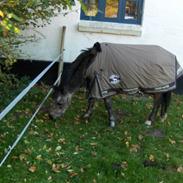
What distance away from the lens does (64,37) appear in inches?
359

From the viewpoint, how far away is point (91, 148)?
6.25m

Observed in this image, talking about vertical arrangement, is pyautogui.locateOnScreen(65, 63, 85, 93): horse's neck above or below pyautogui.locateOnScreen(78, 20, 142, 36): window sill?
below

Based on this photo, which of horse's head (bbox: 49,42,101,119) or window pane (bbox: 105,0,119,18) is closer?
horse's head (bbox: 49,42,101,119)

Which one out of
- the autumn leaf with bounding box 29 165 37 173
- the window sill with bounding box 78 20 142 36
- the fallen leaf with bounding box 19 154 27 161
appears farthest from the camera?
the window sill with bounding box 78 20 142 36

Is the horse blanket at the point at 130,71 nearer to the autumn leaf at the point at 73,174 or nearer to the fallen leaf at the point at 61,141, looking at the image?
the fallen leaf at the point at 61,141

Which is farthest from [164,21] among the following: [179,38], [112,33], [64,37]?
[64,37]

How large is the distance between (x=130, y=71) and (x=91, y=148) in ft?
4.34

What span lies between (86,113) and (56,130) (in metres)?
0.79

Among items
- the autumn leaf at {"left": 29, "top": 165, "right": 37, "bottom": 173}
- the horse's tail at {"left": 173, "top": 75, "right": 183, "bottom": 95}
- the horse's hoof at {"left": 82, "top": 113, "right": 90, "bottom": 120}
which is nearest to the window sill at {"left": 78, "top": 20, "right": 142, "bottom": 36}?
the horse's tail at {"left": 173, "top": 75, "right": 183, "bottom": 95}

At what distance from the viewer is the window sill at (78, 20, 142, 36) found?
9.08 metres

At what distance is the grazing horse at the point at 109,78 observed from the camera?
6707 mm

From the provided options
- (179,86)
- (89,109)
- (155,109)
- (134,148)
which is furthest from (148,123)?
(179,86)

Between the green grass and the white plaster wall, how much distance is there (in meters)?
1.41

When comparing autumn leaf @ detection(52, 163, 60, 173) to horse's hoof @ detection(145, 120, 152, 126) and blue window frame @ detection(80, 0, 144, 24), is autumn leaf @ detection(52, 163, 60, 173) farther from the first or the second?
blue window frame @ detection(80, 0, 144, 24)
